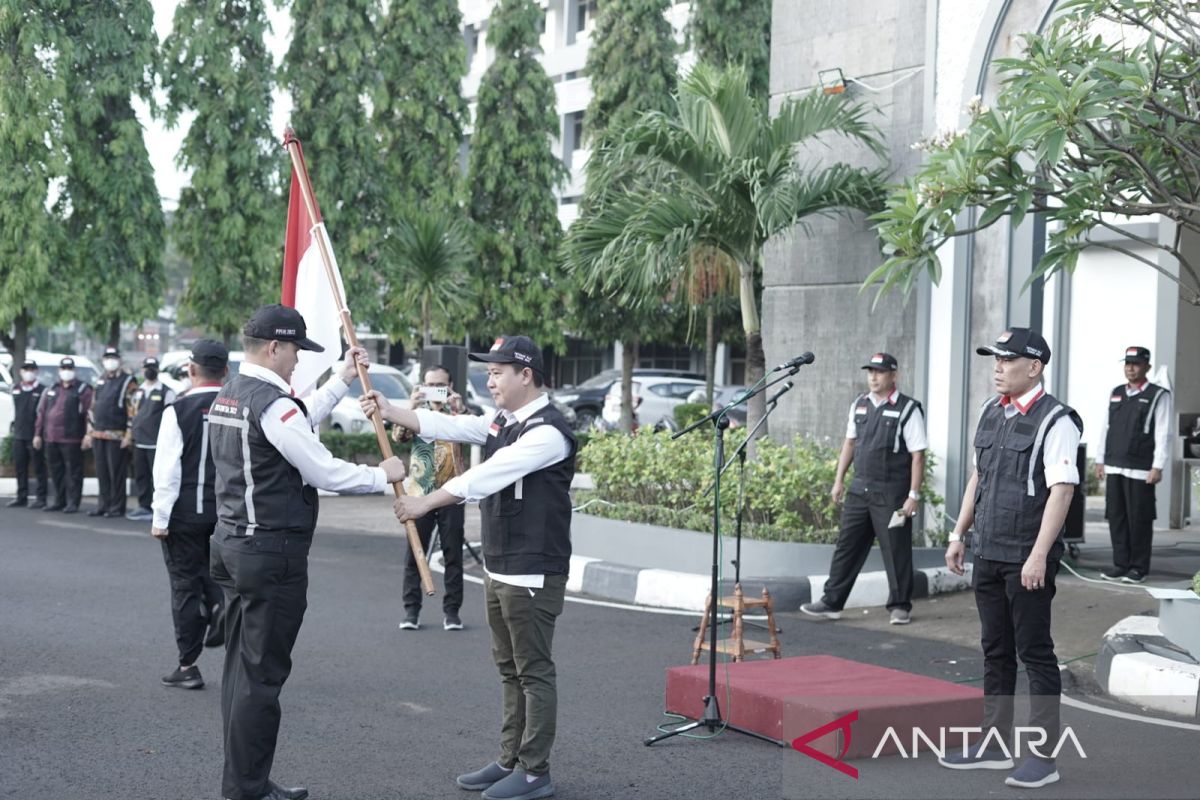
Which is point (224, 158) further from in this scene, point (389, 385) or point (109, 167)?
point (389, 385)

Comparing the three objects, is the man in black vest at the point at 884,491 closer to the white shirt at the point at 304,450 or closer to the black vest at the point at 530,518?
the black vest at the point at 530,518

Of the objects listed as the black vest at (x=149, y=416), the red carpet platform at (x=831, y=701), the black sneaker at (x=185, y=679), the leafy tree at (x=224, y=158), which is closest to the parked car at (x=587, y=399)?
the leafy tree at (x=224, y=158)

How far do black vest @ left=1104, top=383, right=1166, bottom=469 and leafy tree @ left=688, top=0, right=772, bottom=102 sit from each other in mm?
16649

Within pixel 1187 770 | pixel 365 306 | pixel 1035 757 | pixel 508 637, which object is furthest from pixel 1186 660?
Result: pixel 365 306

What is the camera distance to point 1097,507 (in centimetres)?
1661

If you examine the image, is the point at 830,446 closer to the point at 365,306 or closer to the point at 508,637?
the point at 508,637

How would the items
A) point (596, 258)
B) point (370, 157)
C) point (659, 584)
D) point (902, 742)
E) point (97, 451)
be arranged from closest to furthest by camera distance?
1. point (902, 742)
2. point (659, 584)
3. point (596, 258)
4. point (97, 451)
5. point (370, 157)

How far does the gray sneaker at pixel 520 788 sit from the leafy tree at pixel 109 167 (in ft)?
57.6

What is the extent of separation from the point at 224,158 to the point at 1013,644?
19.6 meters

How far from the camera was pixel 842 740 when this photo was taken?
5945 mm

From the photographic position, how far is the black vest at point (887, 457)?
9.59m

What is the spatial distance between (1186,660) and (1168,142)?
2.91 meters

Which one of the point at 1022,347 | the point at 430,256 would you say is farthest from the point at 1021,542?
the point at 430,256

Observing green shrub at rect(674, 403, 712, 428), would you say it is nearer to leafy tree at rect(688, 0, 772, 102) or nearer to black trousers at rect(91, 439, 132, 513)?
leafy tree at rect(688, 0, 772, 102)
